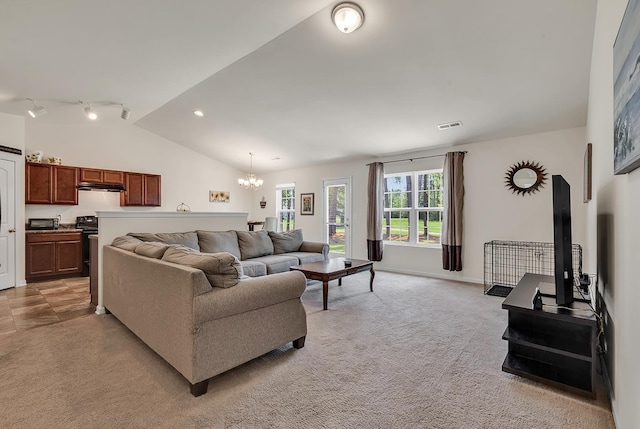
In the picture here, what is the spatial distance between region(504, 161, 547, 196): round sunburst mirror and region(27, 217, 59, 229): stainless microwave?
305 inches

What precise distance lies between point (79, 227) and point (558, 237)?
282 inches

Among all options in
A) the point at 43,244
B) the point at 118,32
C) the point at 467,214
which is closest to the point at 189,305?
the point at 118,32

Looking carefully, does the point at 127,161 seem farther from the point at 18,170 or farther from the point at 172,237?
the point at 172,237

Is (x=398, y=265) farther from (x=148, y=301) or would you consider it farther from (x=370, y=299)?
(x=148, y=301)

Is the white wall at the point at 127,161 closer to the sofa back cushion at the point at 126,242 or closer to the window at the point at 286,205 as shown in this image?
the window at the point at 286,205

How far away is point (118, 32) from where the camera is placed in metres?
2.93

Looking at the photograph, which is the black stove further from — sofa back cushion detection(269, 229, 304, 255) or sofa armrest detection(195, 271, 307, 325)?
sofa armrest detection(195, 271, 307, 325)

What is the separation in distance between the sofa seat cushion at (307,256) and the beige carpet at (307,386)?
5.91 feet

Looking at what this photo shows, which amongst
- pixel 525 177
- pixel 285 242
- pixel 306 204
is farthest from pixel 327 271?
pixel 306 204

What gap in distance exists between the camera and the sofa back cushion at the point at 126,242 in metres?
2.97

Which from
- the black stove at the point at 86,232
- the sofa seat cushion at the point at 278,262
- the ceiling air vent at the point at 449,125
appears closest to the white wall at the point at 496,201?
the ceiling air vent at the point at 449,125

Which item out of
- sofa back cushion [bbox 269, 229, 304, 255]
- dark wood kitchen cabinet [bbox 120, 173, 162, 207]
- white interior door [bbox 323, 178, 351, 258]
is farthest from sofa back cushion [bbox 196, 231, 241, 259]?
dark wood kitchen cabinet [bbox 120, 173, 162, 207]

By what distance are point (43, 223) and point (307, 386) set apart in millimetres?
5897

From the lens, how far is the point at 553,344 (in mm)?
2094
